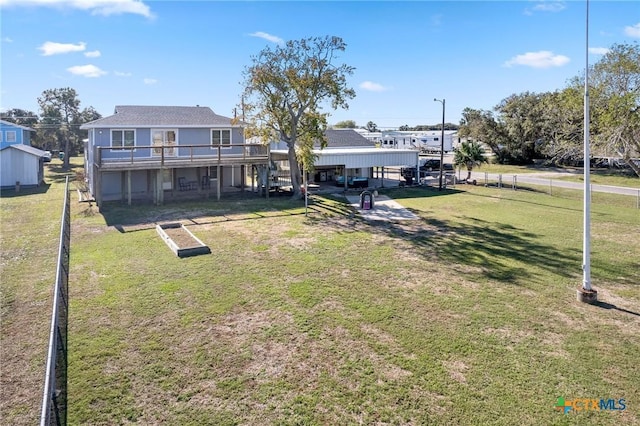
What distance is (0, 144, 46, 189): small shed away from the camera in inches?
1086

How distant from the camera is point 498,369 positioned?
6.93 meters

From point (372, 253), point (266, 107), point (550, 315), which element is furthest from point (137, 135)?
point (550, 315)

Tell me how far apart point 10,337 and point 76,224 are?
10350 millimetres

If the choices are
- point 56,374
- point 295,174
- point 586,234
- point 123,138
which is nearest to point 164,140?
point 123,138

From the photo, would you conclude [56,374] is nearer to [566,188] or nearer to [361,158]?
[361,158]

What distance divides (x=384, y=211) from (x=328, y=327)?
13.7m

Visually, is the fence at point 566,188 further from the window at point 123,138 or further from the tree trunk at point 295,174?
the window at point 123,138

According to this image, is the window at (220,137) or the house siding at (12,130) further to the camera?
the house siding at (12,130)

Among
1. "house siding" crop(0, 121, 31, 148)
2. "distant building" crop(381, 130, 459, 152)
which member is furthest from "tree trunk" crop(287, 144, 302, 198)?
"distant building" crop(381, 130, 459, 152)

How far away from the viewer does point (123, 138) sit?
23906 millimetres

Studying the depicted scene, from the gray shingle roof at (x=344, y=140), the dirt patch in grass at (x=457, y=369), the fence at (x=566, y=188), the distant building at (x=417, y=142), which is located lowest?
the dirt patch in grass at (x=457, y=369)

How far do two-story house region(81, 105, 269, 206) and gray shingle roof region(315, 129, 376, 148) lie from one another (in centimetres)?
1106

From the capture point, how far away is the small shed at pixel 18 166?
27.6 metres

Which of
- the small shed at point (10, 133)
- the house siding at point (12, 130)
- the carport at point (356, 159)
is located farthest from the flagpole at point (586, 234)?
the house siding at point (12, 130)
